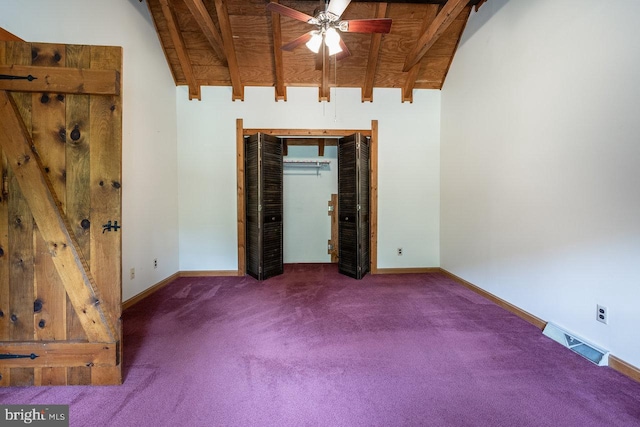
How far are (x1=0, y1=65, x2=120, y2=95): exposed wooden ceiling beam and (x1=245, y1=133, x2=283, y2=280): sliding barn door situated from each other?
86.3 inches

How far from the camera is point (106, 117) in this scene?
149 cm

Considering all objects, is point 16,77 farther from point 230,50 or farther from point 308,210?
point 308,210

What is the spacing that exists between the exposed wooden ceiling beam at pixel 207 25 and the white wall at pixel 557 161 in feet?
10.9

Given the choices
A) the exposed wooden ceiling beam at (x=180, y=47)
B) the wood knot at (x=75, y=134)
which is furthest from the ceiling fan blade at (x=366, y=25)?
the wood knot at (x=75, y=134)

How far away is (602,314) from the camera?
5.84 ft

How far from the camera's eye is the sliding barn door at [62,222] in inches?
56.9

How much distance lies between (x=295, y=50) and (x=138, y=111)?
7.29 feet

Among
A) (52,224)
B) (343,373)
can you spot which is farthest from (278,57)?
(343,373)

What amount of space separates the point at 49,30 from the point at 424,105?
14.7 ft

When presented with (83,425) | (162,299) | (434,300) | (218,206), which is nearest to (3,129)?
(83,425)

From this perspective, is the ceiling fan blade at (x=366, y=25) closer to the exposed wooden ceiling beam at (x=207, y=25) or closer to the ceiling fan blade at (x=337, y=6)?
the ceiling fan blade at (x=337, y=6)

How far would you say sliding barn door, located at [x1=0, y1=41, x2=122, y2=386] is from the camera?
56.9 inches

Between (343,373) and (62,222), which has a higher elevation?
(62,222)

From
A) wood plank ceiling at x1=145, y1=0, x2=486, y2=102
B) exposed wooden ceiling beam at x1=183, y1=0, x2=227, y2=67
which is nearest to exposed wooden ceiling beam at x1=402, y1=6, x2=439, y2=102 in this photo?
wood plank ceiling at x1=145, y1=0, x2=486, y2=102
